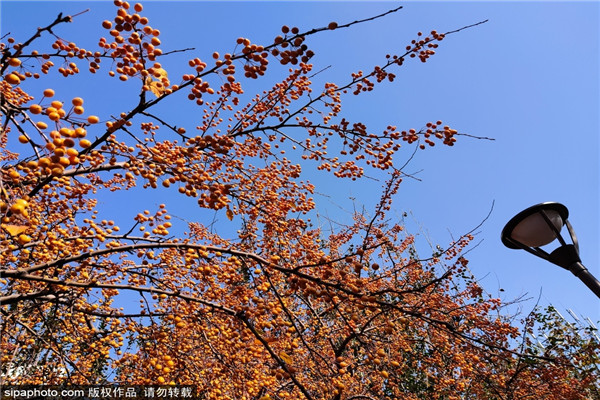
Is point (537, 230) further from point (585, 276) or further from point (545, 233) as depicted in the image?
point (585, 276)

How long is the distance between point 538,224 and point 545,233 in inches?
4.7

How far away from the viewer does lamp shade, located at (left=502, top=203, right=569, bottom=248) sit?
3727mm

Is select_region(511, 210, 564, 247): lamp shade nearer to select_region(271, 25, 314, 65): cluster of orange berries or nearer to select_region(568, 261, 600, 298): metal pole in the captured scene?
select_region(568, 261, 600, 298): metal pole

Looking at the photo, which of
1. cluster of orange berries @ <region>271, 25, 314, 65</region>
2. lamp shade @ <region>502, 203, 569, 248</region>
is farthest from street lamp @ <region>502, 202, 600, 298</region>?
cluster of orange berries @ <region>271, 25, 314, 65</region>

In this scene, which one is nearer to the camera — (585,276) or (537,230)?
(585,276)

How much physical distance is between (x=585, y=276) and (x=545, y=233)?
0.53 metres

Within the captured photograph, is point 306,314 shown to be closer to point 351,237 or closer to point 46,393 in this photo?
point 351,237

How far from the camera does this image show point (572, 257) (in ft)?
11.8

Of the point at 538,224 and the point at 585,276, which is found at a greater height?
the point at 538,224

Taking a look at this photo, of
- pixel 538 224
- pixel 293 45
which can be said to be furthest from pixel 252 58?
pixel 538 224

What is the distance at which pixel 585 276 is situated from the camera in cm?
346

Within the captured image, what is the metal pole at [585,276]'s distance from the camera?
11.0 ft

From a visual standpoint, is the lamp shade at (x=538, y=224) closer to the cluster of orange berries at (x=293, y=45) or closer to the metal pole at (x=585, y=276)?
the metal pole at (x=585, y=276)

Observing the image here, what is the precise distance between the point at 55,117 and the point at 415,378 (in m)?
12.7
